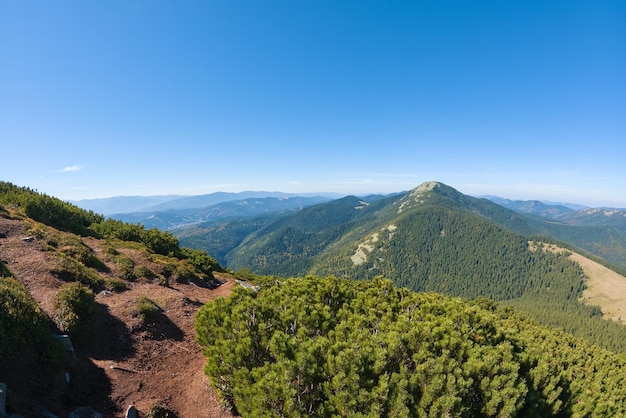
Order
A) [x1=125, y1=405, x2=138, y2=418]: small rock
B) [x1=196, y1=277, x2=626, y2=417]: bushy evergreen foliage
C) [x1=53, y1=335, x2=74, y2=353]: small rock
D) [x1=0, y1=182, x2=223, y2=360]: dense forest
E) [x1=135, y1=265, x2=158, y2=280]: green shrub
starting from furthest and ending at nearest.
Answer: [x1=135, y1=265, x2=158, y2=280]: green shrub, [x1=53, y1=335, x2=74, y2=353]: small rock, [x1=0, y1=182, x2=223, y2=360]: dense forest, [x1=125, y1=405, x2=138, y2=418]: small rock, [x1=196, y1=277, x2=626, y2=417]: bushy evergreen foliage

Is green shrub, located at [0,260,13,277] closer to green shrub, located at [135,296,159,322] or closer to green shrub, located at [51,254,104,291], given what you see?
green shrub, located at [51,254,104,291]

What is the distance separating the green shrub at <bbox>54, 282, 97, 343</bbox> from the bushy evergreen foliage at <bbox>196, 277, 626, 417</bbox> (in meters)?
6.84

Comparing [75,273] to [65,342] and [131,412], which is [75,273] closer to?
[65,342]

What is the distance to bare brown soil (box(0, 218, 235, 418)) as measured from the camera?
32.2 feet

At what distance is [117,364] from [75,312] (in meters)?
3.68

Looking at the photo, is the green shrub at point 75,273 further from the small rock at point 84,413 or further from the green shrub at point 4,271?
the small rock at point 84,413

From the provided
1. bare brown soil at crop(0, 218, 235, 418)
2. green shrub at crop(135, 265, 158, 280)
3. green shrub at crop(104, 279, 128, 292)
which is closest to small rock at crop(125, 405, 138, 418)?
bare brown soil at crop(0, 218, 235, 418)

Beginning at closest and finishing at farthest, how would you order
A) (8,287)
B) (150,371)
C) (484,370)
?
(484,370) < (8,287) < (150,371)

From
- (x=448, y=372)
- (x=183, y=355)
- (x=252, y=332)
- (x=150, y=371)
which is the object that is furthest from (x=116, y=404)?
(x=448, y=372)

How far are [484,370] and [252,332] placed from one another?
8.39 meters

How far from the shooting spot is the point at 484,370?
30.4 ft

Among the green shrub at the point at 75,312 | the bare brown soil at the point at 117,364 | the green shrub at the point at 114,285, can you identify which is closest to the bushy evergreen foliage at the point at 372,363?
the bare brown soil at the point at 117,364

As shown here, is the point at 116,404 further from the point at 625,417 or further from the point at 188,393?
the point at 625,417

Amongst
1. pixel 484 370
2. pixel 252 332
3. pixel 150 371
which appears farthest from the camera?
pixel 150 371
